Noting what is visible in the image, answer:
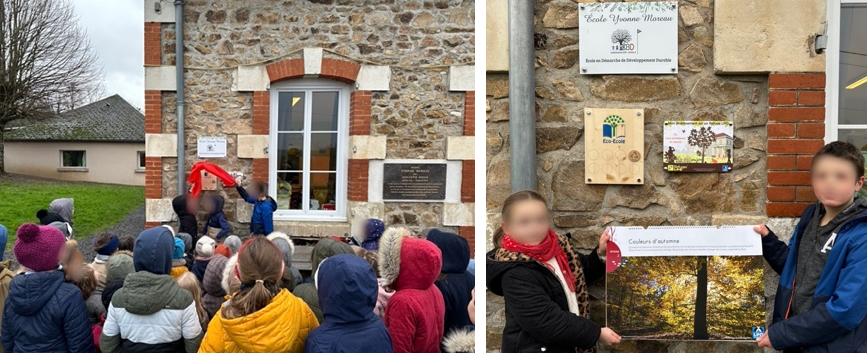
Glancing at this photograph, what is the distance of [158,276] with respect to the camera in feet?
10.1

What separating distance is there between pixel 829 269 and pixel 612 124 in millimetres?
1107

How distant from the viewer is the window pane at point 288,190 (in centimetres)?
800

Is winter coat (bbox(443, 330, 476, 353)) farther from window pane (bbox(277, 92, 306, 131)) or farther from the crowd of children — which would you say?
window pane (bbox(277, 92, 306, 131))

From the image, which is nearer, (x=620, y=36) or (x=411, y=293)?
(x=411, y=293)

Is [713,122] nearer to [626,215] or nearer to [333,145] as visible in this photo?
[626,215]

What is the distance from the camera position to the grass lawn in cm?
1333

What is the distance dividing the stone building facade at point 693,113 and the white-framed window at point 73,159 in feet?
68.6

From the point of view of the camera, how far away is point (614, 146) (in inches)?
125

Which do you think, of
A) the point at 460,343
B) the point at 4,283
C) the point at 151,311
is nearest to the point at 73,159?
the point at 4,283

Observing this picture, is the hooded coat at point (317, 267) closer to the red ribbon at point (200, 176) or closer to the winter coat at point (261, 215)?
the winter coat at point (261, 215)

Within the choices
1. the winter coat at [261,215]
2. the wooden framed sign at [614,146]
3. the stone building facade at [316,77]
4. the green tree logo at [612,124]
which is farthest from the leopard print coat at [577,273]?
the winter coat at [261,215]

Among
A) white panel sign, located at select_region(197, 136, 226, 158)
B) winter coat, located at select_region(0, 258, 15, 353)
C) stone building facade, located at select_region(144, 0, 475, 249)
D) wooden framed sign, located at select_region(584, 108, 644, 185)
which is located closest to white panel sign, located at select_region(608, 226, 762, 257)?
wooden framed sign, located at select_region(584, 108, 644, 185)

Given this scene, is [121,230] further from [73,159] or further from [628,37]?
[628,37]

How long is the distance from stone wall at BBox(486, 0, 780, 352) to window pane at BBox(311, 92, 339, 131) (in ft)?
16.0
